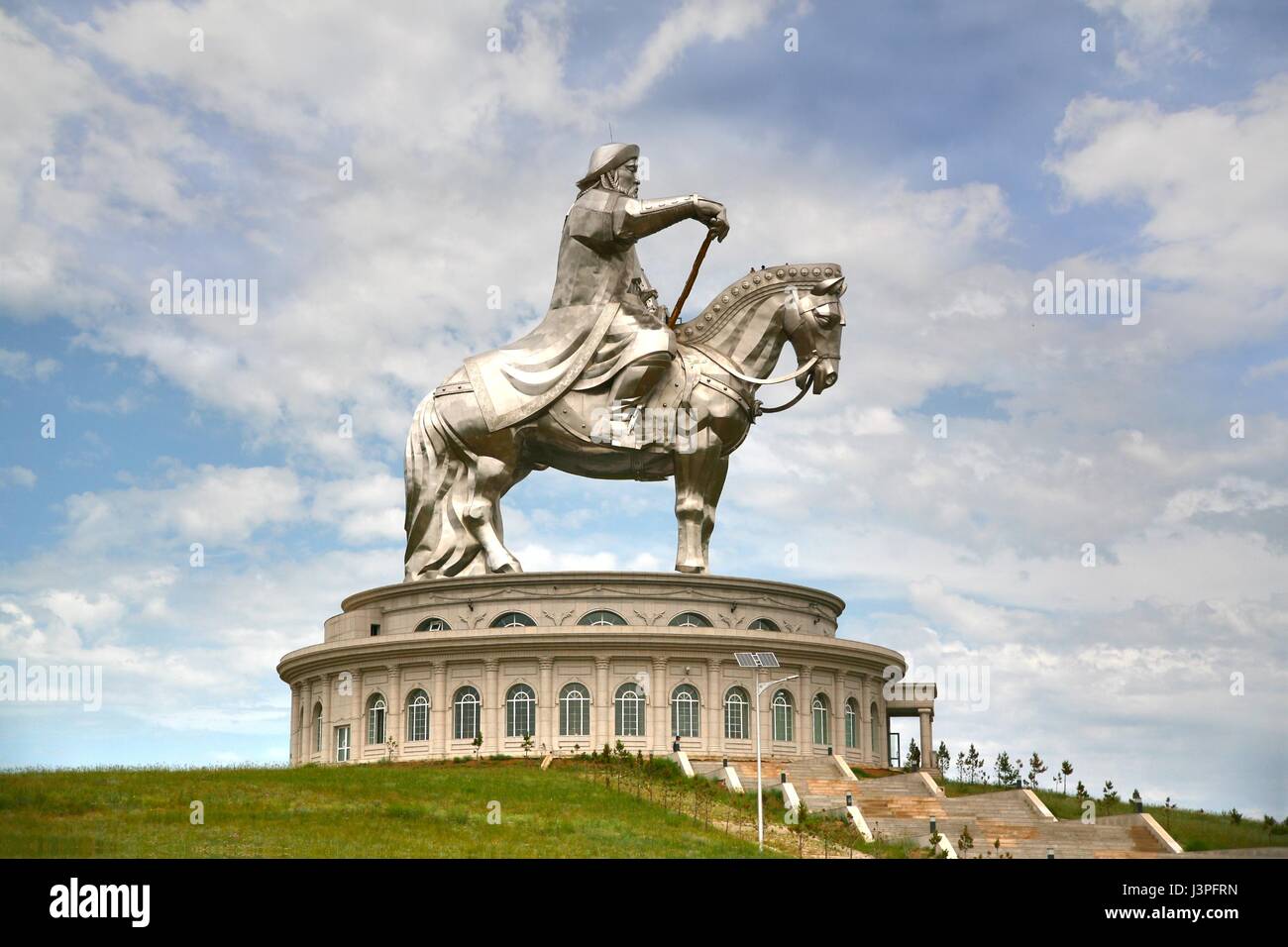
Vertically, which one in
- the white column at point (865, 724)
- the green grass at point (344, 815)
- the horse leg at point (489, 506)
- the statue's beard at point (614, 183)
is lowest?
the green grass at point (344, 815)

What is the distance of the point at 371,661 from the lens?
151ft

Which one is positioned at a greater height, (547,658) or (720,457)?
(720,457)

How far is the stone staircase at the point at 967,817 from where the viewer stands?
114 feet

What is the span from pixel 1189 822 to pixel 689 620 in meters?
13.7

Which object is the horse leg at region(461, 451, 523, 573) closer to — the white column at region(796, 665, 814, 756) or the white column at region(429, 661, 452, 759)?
the white column at region(429, 661, 452, 759)

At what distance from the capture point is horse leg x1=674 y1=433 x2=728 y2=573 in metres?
45.2

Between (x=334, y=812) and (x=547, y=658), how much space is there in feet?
43.5

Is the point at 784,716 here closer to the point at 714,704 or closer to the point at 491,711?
the point at 714,704

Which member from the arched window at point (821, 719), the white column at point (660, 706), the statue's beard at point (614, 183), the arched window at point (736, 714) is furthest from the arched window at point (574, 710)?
the statue's beard at point (614, 183)

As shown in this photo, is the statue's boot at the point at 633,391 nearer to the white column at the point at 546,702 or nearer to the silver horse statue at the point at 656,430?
the silver horse statue at the point at 656,430

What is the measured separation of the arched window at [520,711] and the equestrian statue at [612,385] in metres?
3.35

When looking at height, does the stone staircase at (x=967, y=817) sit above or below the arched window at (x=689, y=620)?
below
